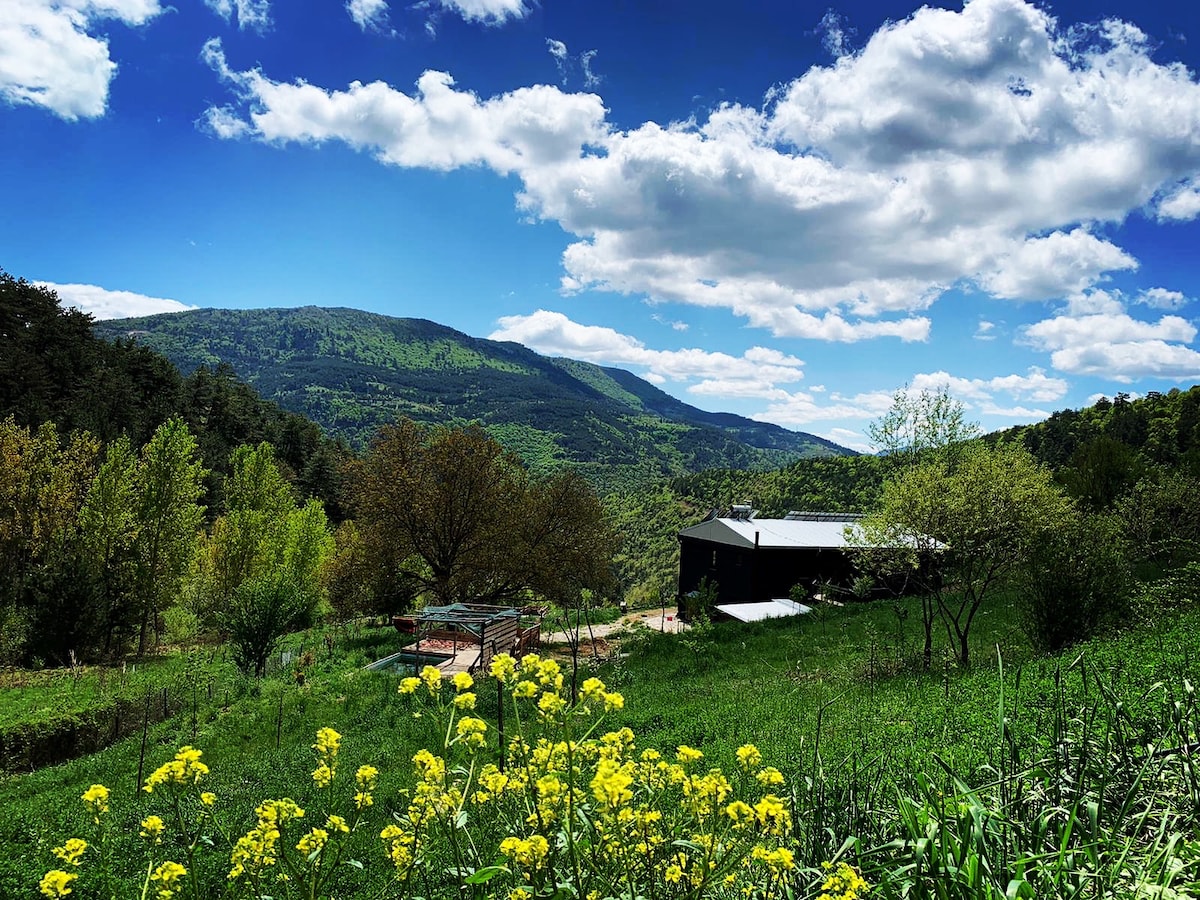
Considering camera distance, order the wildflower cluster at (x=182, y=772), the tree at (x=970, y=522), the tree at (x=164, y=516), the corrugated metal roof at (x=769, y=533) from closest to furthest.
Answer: the wildflower cluster at (x=182, y=772) < the tree at (x=970, y=522) < the tree at (x=164, y=516) < the corrugated metal roof at (x=769, y=533)

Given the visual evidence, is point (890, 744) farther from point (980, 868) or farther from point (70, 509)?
point (70, 509)

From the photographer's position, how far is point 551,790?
200cm

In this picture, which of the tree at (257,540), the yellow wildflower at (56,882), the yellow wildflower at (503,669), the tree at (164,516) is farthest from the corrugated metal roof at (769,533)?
the yellow wildflower at (56,882)

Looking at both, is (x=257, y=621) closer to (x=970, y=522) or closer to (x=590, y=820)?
(x=590, y=820)

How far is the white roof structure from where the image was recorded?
72.4 ft

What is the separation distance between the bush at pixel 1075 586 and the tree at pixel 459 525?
14993 millimetres

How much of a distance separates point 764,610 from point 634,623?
6.12 metres

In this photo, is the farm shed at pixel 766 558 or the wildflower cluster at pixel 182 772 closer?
the wildflower cluster at pixel 182 772

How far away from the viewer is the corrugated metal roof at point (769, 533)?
2784cm

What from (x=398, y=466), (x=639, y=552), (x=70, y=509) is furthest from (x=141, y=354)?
(x=639, y=552)

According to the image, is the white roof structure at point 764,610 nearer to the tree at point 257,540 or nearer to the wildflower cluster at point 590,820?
the tree at point 257,540

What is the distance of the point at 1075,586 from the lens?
10.4 meters

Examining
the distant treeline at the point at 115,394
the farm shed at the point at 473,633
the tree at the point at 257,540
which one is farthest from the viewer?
the distant treeline at the point at 115,394

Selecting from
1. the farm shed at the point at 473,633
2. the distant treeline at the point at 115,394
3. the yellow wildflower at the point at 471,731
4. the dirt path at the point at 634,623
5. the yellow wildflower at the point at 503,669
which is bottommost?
the dirt path at the point at 634,623
